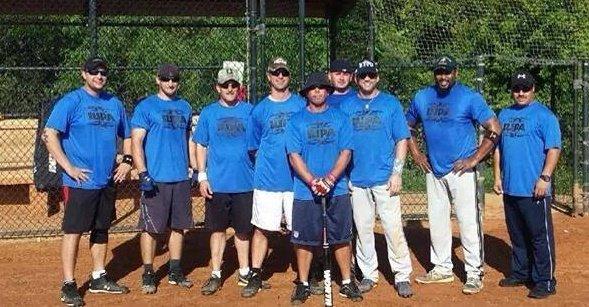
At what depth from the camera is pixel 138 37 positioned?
17000mm

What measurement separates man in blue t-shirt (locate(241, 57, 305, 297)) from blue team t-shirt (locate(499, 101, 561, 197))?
1887 mm

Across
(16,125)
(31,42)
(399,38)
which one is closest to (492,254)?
(16,125)

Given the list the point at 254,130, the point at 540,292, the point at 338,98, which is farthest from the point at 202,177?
the point at 540,292

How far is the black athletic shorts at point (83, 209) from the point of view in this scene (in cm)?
640

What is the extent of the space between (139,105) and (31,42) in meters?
12.3

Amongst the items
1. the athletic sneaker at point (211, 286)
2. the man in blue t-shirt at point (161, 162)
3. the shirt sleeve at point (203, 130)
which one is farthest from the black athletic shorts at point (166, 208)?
the athletic sneaker at point (211, 286)

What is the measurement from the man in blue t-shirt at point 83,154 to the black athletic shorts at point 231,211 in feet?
2.85

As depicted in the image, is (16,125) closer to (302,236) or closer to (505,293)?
(302,236)

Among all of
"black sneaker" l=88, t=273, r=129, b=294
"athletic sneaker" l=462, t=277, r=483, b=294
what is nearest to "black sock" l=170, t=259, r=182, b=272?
"black sneaker" l=88, t=273, r=129, b=294

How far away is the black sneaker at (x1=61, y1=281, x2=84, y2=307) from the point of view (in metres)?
6.37

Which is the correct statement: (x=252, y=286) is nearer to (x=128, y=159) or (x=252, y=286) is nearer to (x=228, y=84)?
(x=128, y=159)

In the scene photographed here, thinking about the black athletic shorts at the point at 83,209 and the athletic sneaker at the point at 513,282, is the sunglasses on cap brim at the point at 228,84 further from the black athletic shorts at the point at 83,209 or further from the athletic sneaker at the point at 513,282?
the athletic sneaker at the point at 513,282

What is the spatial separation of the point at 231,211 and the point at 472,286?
7.39ft

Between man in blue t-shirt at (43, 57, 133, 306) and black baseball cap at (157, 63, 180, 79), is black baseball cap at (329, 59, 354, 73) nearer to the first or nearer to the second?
black baseball cap at (157, 63, 180, 79)
